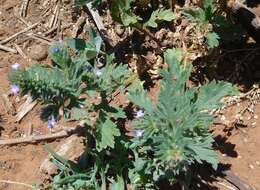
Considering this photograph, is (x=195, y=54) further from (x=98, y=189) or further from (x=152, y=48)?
(x=98, y=189)

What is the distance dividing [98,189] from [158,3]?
1.23 m

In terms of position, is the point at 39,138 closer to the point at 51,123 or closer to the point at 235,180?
the point at 51,123

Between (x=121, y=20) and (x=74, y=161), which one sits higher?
(x=121, y=20)

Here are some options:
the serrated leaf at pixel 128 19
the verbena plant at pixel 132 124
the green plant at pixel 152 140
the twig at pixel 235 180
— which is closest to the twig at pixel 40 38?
the serrated leaf at pixel 128 19

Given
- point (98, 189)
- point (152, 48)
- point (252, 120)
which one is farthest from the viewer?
point (152, 48)

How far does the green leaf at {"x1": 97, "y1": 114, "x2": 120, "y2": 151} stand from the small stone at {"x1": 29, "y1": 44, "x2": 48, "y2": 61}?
897 mm

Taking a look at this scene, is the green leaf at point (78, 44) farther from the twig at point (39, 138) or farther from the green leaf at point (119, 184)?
the green leaf at point (119, 184)

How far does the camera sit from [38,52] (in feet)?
12.4

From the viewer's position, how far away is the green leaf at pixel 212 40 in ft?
11.1

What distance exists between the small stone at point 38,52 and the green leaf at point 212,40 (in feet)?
3.34

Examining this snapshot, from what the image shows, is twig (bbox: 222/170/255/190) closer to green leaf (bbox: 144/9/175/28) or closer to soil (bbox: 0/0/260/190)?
soil (bbox: 0/0/260/190)

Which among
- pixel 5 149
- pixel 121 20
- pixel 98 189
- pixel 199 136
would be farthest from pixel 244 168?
pixel 5 149

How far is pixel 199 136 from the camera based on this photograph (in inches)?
114

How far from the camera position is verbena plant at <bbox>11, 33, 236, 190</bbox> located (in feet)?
9.26
